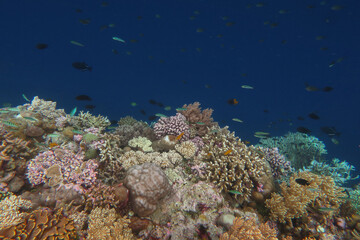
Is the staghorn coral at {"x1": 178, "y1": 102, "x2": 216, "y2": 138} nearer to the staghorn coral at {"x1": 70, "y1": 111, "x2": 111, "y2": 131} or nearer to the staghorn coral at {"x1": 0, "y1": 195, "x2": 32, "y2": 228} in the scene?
the staghorn coral at {"x1": 70, "y1": 111, "x2": 111, "y2": 131}

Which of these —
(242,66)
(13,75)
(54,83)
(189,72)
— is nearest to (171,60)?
(189,72)

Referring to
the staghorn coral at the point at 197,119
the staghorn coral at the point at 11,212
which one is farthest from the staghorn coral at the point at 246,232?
the staghorn coral at the point at 11,212

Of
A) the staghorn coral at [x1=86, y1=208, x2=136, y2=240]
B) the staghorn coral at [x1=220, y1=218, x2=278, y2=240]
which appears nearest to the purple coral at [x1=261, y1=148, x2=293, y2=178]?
the staghorn coral at [x1=220, y1=218, x2=278, y2=240]

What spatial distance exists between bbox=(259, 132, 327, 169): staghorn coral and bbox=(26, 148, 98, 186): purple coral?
13023 millimetres

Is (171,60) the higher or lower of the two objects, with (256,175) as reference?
lower

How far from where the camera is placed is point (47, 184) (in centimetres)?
465

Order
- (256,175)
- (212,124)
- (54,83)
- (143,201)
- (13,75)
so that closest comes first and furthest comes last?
1. (143,201)
2. (256,175)
3. (212,124)
4. (13,75)
5. (54,83)

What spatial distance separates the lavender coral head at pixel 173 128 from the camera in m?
7.18

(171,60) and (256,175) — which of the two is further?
(171,60)

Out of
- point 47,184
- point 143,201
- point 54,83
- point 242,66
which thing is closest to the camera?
point 143,201

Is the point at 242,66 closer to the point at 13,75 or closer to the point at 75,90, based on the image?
the point at 75,90

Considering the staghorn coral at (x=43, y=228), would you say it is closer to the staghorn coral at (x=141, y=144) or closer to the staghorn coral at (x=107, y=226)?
the staghorn coral at (x=107, y=226)

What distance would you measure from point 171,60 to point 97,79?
54.7m

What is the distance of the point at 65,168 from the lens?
487 centimetres
